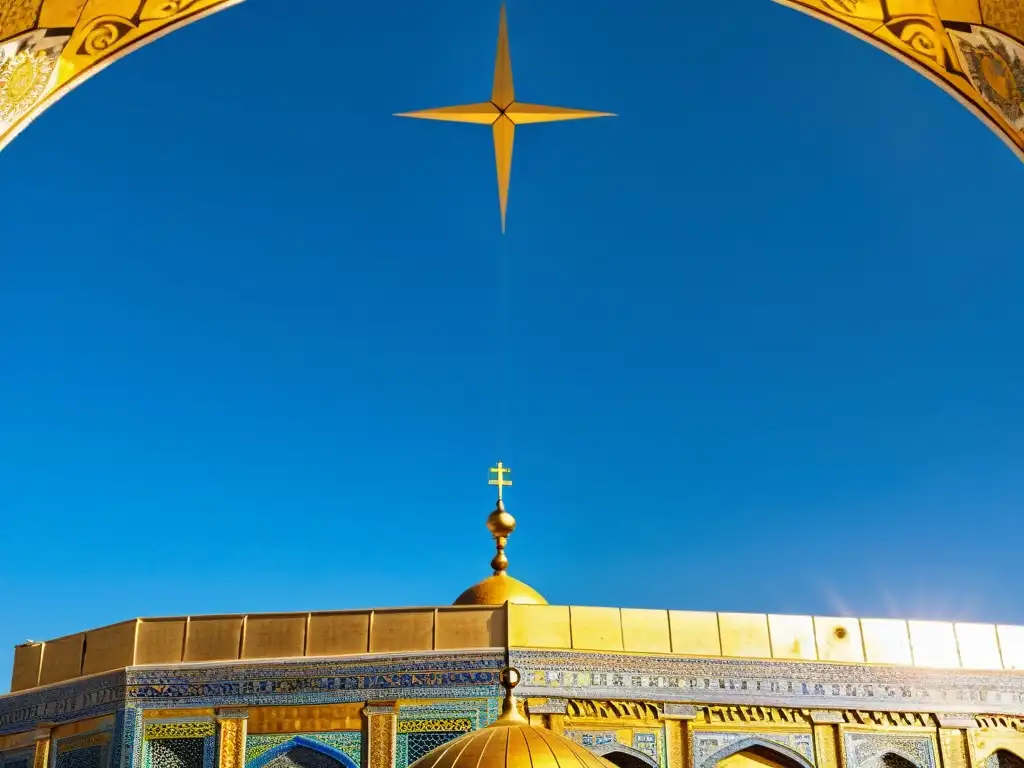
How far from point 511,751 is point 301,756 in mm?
6567

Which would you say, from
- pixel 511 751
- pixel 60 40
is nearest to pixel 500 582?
pixel 511 751

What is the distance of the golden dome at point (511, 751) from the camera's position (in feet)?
27.5

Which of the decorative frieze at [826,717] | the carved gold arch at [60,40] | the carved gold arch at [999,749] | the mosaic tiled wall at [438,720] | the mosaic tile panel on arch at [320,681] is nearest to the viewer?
the carved gold arch at [60,40]

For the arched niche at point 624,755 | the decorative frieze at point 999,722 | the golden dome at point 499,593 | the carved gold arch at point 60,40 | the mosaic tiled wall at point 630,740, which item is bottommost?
the arched niche at point 624,755

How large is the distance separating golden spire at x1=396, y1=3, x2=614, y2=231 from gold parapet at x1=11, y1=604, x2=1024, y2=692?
24.6ft

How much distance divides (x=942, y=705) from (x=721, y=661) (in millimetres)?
2973

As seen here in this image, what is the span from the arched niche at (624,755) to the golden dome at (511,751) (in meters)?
5.45

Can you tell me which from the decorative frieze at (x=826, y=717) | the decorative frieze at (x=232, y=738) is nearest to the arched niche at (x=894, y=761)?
the decorative frieze at (x=826, y=717)

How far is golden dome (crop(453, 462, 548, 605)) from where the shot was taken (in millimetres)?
16859

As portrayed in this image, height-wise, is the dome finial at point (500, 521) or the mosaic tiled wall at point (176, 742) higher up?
the dome finial at point (500, 521)

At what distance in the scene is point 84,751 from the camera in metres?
14.9

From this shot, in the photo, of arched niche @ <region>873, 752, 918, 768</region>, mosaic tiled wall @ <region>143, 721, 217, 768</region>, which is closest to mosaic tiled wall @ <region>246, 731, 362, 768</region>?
mosaic tiled wall @ <region>143, 721, 217, 768</region>

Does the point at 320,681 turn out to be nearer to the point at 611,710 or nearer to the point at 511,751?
the point at 611,710

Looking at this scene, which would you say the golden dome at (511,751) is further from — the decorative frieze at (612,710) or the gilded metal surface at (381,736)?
the decorative frieze at (612,710)
